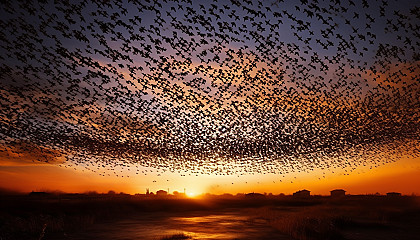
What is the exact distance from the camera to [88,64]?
19500 millimetres

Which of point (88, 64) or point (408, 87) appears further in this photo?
point (408, 87)

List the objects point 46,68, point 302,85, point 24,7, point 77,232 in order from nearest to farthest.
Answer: point 24,7 → point 46,68 → point 302,85 → point 77,232

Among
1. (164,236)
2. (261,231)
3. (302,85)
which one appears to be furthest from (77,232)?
(302,85)

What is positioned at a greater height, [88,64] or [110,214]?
[88,64]

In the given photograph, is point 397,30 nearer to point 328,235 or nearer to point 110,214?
point 328,235

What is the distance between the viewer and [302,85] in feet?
78.5

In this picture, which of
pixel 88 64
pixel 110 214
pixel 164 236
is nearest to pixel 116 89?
pixel 88 64

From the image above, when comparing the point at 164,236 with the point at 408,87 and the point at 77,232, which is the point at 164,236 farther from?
the point at 408,87

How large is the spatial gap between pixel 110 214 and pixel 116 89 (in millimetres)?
38597

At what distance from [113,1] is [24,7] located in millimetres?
4248

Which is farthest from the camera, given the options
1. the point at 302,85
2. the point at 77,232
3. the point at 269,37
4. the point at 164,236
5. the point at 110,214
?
the point at 110,214

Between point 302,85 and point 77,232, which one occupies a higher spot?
point 302,85

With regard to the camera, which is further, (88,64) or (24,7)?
(88,64)

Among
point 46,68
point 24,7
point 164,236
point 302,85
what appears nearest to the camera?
point 24,7
